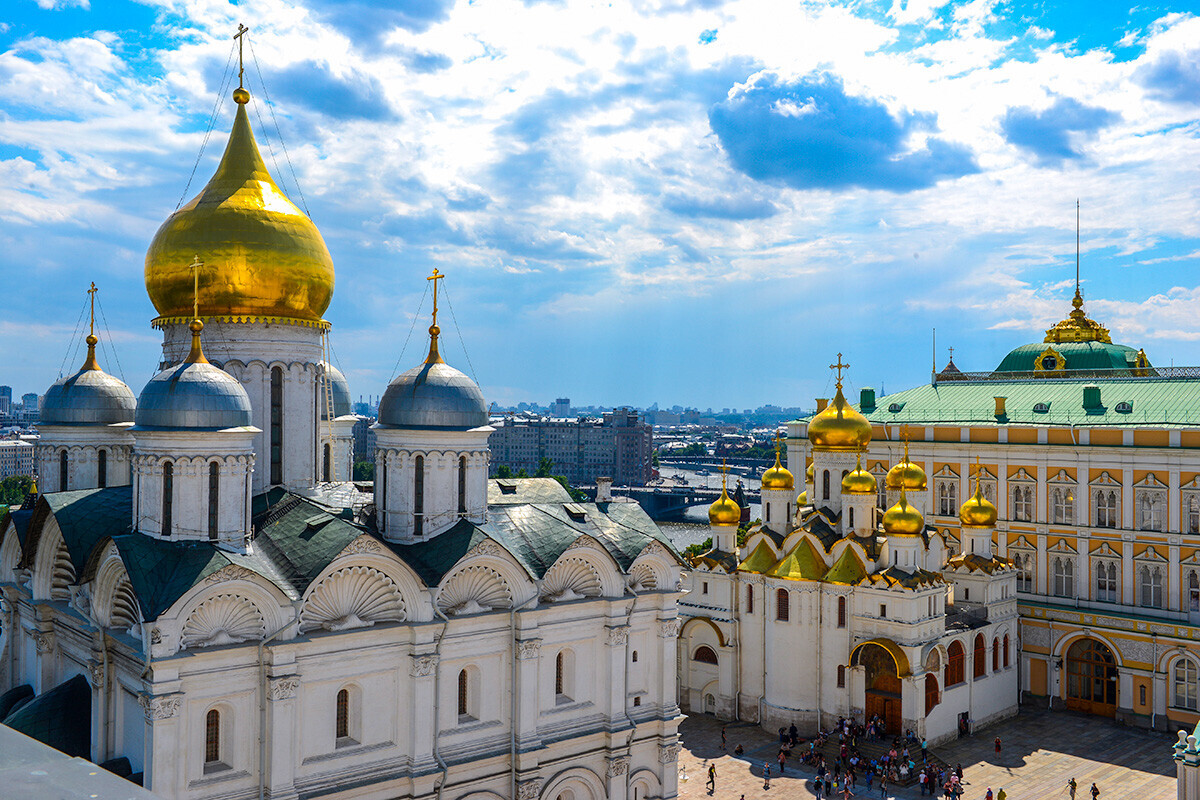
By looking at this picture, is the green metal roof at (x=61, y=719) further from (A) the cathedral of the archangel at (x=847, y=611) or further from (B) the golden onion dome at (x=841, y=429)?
(B) the golden onion dome at (x=841, y=429)

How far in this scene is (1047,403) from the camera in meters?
35.2

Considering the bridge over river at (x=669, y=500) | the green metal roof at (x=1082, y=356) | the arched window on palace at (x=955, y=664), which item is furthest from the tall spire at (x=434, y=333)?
the bridge over river at (x=669, y=500)

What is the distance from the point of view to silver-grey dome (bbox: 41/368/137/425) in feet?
75.6

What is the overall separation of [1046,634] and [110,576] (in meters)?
28.0

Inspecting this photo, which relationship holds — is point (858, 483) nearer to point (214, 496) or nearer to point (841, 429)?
point (841, 429)

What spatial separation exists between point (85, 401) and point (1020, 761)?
26.6 metres

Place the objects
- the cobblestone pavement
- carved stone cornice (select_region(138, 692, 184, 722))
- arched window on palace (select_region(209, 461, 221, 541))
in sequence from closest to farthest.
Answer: carved stone cornice (select_region(138, 692, 184, 722)), arched window on palace (select_region(209, 461, 221, 541)), the cobblestone pavement

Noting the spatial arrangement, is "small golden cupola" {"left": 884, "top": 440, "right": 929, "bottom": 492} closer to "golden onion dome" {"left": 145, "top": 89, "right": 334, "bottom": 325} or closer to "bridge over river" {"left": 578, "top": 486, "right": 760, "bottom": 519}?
"golden onion dome" {"left": 145, "top": 89, "right": 334, "bottom": 325}

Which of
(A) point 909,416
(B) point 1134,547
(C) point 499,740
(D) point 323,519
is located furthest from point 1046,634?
(D) point 323,519

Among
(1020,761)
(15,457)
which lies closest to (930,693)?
(1020,761)

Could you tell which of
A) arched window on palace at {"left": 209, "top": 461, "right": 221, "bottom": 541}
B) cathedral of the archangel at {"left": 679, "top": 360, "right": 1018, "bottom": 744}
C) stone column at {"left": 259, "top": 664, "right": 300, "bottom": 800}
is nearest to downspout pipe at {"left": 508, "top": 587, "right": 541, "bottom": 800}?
stone column at {"left": 259, "top": 664, "right": 300, "bottom": 800}

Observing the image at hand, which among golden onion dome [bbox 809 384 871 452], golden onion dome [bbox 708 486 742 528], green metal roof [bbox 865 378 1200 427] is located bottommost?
golden onion dome [bbox 708 486 742 528]

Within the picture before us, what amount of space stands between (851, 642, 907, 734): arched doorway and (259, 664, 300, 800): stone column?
1662 cm

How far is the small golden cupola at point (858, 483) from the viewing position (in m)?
28.5
